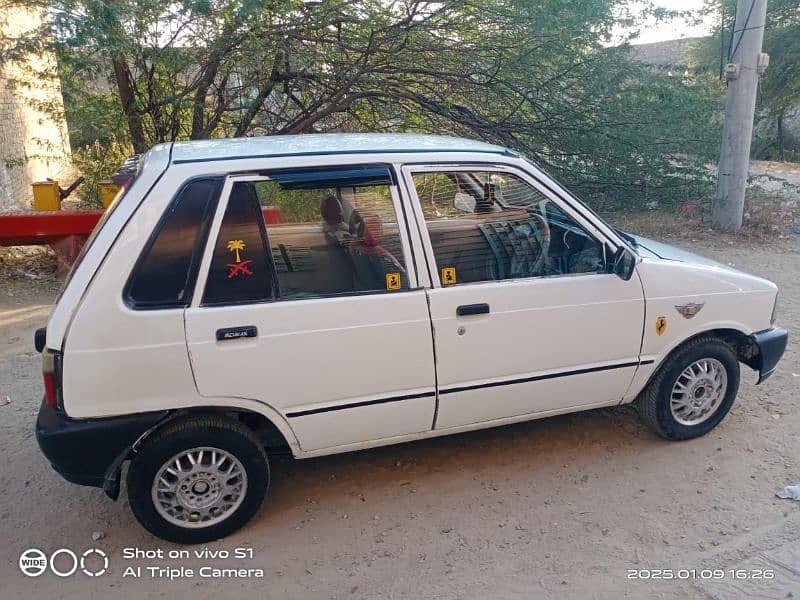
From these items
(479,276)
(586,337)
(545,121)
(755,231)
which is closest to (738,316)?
(586,337)

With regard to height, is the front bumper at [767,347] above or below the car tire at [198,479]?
above

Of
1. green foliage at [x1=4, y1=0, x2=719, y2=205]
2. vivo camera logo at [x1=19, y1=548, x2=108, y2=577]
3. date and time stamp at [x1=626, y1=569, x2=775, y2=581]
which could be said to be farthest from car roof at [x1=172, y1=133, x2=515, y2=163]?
green foliage at [x1=4, y1=0, x2=719, y2=205]

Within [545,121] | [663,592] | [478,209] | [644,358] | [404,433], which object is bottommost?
[663,592]

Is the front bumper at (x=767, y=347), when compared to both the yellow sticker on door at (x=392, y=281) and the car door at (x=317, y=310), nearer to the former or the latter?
A: the car door at (x=317, y=310)

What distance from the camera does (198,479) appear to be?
3.11 m

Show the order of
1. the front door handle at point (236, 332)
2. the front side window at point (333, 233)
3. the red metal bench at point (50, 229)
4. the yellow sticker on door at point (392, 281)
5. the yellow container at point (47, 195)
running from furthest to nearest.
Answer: the yellow container at point (47, 195) < the red metal bench at point (50, 229) < the yellow sticker on door at point (392, 281) < the front side window at point (333, 233) < the front door handle at point (236, 332)

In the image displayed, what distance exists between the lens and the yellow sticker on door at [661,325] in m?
3.69

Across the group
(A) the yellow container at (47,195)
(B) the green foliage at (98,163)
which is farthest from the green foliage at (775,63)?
(A) the yellow container at (47,195)

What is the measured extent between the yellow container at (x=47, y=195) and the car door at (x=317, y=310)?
614 centimetres

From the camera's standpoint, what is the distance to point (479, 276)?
3.41 m

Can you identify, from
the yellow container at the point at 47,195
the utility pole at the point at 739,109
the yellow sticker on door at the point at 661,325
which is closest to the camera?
the yellow sticker on door at the point at 661,325

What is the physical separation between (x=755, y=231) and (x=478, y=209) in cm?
790

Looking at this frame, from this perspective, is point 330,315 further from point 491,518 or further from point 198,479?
point 491,518

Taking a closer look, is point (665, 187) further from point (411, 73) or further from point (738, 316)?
point (738, 316)
